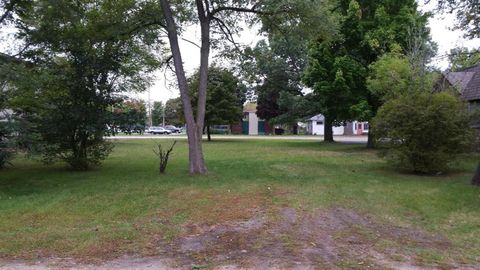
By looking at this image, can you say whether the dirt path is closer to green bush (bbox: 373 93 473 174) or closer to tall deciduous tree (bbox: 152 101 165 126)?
green bush (bbox: 373 93 473 174)

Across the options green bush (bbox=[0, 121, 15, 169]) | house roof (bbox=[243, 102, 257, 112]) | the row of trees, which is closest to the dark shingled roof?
the row of trees

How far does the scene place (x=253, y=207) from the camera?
9.98 m

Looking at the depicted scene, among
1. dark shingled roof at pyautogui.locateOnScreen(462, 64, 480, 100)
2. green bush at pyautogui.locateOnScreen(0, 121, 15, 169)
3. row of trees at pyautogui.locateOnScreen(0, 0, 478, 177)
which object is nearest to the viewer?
green bush at pyautogui.locateOnScreen(0, 121, 15, 169)

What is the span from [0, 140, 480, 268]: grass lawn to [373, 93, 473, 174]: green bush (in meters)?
0.73

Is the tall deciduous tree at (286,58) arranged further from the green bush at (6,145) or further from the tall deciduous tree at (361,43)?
the green bush at (6,145)

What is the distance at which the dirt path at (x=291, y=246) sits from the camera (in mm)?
6273

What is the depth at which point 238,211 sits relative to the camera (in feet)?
31.7

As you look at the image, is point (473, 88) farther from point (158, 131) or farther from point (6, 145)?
point (158, 131)

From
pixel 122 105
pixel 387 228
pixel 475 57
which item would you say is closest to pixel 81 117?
pixel 122 105

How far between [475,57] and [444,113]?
4129 millimetres

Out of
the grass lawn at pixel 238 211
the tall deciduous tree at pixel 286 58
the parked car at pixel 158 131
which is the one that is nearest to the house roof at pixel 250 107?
the tall deciduous tree at pixel 286 58

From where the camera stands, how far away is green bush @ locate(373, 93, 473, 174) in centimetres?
1436

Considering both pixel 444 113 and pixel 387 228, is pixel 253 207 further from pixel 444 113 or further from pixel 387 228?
pixel 444 113

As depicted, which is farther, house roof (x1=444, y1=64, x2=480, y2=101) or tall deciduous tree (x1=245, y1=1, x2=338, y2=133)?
house roof (x1=444, y1=64, x2=480, y2=101)
